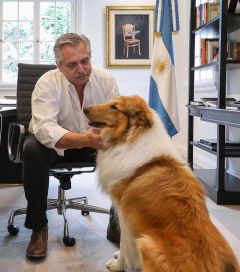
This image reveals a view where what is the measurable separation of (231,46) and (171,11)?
102 centimetres

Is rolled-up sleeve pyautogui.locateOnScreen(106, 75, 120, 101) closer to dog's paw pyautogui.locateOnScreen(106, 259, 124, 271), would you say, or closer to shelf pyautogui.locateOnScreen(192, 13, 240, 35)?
dog's paw pyautogui.locateOnScreen(106, 259, 124, 271)

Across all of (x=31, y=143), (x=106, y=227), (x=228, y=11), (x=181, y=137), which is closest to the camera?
(x=31, y=143)

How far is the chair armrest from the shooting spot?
Answer: 2.10m

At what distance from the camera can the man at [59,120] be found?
6.15ft

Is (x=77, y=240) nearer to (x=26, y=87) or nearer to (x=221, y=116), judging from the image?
(x=26, y=87)

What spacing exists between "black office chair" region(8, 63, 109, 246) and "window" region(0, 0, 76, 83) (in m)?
2.89

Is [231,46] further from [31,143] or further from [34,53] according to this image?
[34,53]

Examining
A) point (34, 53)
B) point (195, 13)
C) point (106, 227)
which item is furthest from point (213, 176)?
point (34, 53)

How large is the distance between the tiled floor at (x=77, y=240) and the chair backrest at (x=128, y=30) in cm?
274

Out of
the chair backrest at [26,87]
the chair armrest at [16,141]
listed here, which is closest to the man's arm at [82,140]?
the chair armrest at [16,141]

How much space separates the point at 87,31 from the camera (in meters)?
5.04

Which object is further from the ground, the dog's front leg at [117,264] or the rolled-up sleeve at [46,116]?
the rolled-up sleeve at [46,116]

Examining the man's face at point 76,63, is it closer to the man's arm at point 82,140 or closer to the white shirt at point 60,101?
the white shirt at point 60,101

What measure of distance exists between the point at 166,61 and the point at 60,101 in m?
2.10
